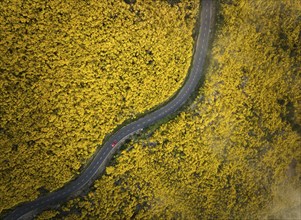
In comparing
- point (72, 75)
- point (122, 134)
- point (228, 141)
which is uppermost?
point (72, 75)

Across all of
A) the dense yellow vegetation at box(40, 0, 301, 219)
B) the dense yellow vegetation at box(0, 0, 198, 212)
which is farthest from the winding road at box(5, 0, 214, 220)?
the dense yellow vegetation at box(40, 0, 301, 219)

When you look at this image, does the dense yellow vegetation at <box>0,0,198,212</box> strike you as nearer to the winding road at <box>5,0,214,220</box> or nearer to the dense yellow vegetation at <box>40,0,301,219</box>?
the winding road at <box>5,0,214,220</box>

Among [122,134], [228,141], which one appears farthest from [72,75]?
[228,141]

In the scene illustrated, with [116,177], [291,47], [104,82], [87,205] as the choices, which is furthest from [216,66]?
[87,205]

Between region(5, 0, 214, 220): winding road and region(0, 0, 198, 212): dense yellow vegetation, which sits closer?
region(0, 0, 198, 212): dense yellow vegetation

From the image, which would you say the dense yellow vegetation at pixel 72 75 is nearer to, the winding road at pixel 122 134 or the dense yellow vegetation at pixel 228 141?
the winding road at pixel 122 134

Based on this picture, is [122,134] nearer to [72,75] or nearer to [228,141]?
[72,75]
